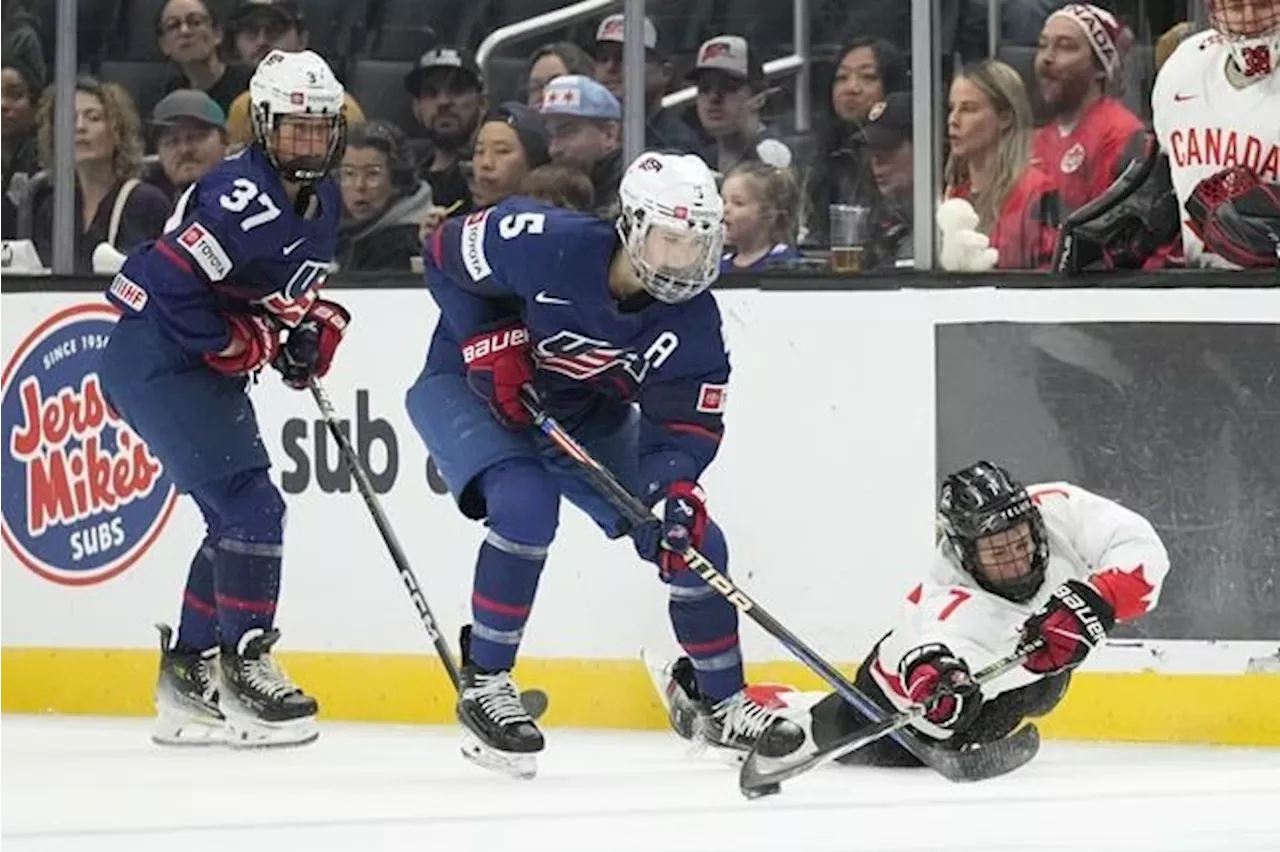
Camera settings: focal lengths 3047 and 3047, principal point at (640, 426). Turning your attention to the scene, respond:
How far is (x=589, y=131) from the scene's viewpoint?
6223 millimetres

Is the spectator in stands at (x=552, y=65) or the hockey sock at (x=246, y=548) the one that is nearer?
the hockey sock at (x=246, y=548)

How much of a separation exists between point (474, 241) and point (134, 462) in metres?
1.51

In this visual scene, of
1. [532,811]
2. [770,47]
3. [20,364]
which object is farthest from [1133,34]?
[20,364]

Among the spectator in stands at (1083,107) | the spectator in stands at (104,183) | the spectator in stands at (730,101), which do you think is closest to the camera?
the spectator in stands at (1083,107)

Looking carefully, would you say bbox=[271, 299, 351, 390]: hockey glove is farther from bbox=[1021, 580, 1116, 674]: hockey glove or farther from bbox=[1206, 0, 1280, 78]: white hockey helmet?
bbox=[1206, 0, 1280, 78]: white hockey helmet

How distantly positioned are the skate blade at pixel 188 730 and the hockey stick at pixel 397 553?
453 millimetres

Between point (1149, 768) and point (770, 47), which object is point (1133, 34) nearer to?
point (770, 47)

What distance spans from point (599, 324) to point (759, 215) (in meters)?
1.11

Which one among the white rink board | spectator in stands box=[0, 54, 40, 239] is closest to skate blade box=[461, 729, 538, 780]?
the white rink board

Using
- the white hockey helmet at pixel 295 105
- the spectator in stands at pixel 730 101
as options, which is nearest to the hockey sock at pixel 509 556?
the white hockey helmet at pixel 295 105

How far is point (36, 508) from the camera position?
6.54 m

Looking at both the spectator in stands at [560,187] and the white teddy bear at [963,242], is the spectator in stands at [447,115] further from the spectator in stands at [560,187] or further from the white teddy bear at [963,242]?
the white teddy bear at [963,242]

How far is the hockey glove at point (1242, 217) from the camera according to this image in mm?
5594

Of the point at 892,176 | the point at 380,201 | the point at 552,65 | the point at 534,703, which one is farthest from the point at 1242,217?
the point at 380,201
